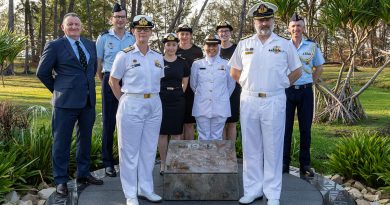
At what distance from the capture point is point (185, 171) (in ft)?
16.6

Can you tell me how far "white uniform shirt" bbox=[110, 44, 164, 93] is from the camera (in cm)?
469

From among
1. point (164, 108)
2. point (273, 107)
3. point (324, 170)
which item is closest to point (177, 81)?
point (164, 108)

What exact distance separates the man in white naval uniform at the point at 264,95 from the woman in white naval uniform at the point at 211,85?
0.95 m

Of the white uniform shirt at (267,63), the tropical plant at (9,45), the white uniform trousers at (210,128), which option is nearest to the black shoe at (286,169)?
the white uniform trousers at (210,128)

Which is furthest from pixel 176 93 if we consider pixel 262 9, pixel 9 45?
pixel 9 45

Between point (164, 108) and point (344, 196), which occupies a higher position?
point (164, 108)

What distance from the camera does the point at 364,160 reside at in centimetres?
622

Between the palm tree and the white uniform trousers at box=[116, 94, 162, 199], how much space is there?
5.45 meters

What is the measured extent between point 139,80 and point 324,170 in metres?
3.61

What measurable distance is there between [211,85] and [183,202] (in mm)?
1533

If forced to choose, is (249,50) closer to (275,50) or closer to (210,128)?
(275,50)

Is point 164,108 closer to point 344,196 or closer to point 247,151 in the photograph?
point 247,151

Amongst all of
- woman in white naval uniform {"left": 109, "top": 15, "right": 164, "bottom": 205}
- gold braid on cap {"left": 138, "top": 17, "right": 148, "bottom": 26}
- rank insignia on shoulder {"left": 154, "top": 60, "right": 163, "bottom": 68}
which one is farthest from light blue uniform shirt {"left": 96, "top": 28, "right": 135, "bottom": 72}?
gold braid on cap {"left": 138, "top": 17, "right": 148, "bottom": 26}

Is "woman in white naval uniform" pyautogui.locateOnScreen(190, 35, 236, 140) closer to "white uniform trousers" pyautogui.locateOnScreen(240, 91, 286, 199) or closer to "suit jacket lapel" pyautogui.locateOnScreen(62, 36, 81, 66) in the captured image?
"white uniform trousers" pyautogui.locateOnScreen(240, 91, 286, 199)
